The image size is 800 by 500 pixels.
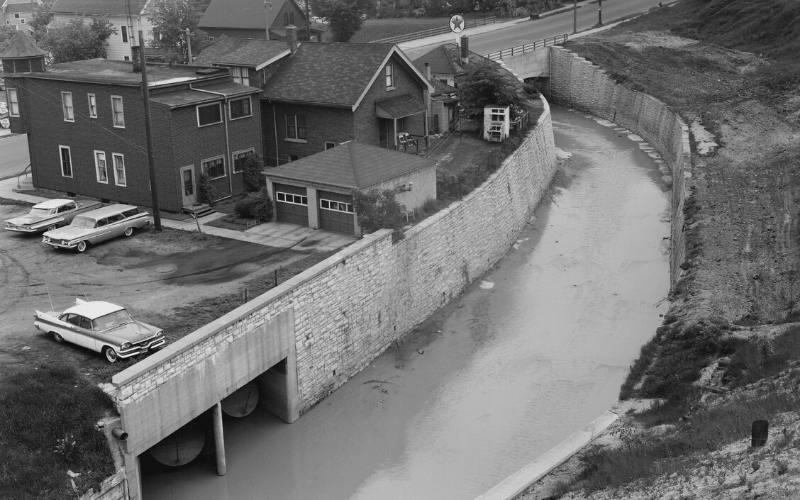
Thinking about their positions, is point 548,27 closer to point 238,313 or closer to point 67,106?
point 67,106

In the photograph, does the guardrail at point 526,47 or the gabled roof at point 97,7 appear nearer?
the guardrail at point 526,47

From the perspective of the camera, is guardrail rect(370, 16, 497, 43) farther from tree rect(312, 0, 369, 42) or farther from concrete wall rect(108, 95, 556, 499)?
concrete wall rect(108, 95, 556, 499)

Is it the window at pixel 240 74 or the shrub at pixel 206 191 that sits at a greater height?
the window at pixel 240 74

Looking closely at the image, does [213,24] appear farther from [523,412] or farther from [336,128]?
[523,412]

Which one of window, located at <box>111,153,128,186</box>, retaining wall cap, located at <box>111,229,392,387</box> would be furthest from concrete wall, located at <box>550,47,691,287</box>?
window, located at <box>111,153,128,186</box>

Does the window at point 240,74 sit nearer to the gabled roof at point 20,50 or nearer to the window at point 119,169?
the window at point 119,169

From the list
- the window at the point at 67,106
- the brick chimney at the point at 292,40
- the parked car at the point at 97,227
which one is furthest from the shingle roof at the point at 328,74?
the parked car at the point at 97,227
